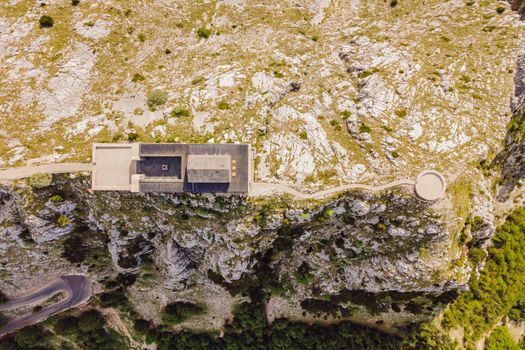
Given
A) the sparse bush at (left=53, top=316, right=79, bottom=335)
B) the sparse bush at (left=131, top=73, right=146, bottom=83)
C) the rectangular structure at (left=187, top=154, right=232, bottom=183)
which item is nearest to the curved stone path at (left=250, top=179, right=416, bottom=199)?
the rectangular structure at (left=187, top=154, right=232, bottom=183)

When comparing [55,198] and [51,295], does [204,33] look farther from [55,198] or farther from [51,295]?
[51,295]

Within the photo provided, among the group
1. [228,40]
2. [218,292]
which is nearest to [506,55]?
[228,40]

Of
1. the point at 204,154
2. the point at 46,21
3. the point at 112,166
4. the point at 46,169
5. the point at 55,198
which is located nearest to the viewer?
the point at 204,154

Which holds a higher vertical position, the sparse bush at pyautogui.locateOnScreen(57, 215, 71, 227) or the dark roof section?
the dark roof section

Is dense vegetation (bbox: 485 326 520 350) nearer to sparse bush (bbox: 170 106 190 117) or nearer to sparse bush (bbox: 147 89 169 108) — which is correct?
sparse bush (bbox: 170 106 190 117)

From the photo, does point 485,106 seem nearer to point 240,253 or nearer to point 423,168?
point 423,168

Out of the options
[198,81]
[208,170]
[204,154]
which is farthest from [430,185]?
[198,81]
